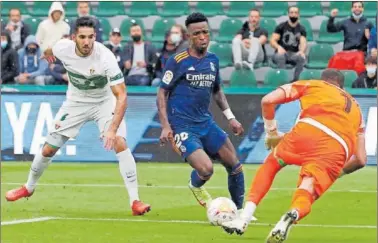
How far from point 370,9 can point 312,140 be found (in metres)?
14.7

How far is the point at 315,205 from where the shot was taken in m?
14.9

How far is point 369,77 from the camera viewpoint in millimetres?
21734

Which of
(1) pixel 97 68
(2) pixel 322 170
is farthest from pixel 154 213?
(2) pixel 322 170

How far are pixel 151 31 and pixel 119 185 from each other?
944cm

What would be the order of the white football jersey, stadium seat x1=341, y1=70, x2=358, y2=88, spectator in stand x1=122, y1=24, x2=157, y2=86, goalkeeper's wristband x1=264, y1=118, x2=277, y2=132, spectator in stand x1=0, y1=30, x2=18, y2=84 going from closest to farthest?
1. goalkeeper's wristband x1=264, y1=118, x2=277, y2=132
2. the white football jersey
3. stadium seat x1=341, y1=70, x2=358, y2=88
4. spectator in stand x1=122, y1=24, x2=157, y2=86
5. spectator in stand x1=0, y1=30, x2=18, y2=84

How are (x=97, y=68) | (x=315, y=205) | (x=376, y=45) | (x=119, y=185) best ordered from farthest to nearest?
(x=376, y=45) < (x=119, y=185) < (x=315, y=205) < (x=97, y=68)

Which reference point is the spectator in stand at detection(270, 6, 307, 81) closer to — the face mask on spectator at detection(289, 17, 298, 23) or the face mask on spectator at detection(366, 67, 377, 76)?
the face mask on spectator at detection(289, 17, 298, 23)

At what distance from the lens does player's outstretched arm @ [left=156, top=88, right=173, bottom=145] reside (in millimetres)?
12508

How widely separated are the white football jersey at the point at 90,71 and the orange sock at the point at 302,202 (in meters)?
3.38

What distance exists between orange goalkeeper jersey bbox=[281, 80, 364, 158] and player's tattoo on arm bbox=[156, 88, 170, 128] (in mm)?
2152

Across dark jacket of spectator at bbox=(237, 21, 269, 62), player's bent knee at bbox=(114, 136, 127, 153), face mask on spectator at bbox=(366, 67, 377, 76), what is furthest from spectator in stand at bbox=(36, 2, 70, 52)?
player's bent knee at bbox=(114, 136, 127, 153)

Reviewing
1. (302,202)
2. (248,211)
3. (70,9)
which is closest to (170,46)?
(70,9)

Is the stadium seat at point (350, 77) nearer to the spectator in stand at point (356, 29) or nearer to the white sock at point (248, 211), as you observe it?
the spectator in stand at point (356, 29)

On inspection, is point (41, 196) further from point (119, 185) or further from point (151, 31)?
point (151, 31)
